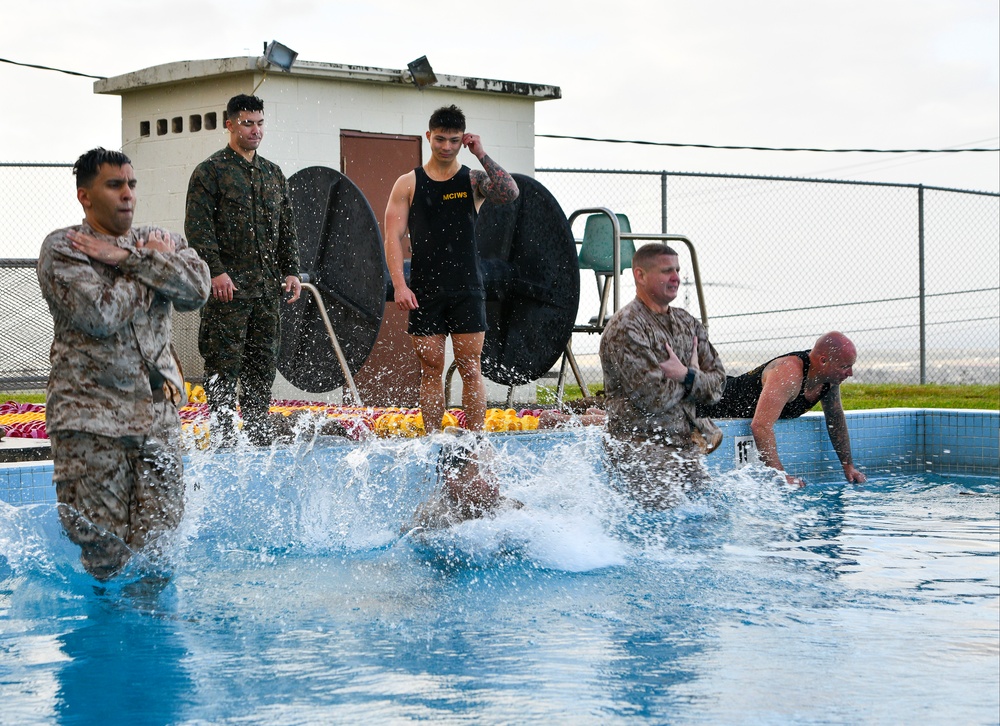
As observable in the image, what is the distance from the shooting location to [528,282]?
29.4 ft

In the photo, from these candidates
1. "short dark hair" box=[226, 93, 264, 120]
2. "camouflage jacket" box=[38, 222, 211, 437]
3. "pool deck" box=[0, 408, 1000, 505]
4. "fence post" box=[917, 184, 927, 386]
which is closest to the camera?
"camouflage jacket" box=[38, 222, 211, 437]

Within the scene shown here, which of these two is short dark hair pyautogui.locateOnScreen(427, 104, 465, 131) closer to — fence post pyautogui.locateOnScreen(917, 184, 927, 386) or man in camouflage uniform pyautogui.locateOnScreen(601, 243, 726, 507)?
man in camouflage uniform pyautogui.locateOnScreen(601, 243, 726, 507)

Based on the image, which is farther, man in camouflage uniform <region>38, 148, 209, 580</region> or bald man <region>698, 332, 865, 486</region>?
bald man <region>698, 332, 865, 486</region>

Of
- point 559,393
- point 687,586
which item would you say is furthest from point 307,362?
point 687,586

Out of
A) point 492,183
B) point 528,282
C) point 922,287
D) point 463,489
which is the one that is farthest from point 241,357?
point 922,287

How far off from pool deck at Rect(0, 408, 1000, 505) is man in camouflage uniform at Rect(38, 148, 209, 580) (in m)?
4.56

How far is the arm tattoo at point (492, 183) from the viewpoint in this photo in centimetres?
641

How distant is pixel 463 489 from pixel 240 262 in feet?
5.97

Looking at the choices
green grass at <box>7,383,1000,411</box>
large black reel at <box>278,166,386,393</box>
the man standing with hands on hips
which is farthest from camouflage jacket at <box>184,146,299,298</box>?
green grass at <box>7,383,1000,411</box>

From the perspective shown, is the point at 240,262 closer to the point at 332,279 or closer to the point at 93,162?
the point at 332,279

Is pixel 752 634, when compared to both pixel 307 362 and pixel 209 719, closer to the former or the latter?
pixel 209 719

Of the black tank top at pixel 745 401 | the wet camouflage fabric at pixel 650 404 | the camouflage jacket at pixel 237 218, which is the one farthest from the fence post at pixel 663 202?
the camouflage jacket at pixel 237 218

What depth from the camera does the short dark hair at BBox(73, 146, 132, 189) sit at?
13.3ft

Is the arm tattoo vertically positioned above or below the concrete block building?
below
